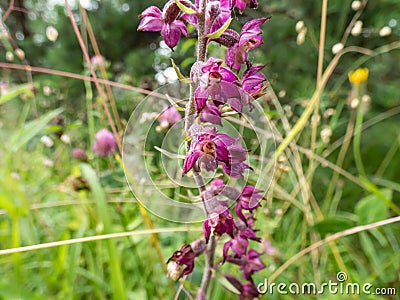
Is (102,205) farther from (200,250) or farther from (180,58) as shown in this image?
(180,58)

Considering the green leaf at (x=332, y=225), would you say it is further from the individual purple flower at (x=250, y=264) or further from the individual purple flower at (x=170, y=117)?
the individual purple flower at (x=170, y=117)

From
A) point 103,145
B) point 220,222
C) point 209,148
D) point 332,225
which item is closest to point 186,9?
point 209,148

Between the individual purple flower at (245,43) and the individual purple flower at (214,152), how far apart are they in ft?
0.34

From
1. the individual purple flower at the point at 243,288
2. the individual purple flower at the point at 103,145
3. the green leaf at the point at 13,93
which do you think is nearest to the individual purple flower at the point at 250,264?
the individual purple flower at the point at 243,288

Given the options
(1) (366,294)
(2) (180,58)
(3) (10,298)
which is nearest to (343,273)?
(1) (366,294)

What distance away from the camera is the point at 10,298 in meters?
0.90

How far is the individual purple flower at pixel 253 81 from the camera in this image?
57cm

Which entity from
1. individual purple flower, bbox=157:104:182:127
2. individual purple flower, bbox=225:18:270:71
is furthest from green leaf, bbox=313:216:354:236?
individual purple flower, bbox=225:18:270:71

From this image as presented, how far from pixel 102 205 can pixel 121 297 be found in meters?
0.20

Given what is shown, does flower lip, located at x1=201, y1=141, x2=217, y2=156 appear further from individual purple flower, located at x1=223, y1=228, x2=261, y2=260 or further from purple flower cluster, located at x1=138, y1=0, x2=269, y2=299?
individual purple flower, located at x1=223, y1=228, x2=261, y2=260

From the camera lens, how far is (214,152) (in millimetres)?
531

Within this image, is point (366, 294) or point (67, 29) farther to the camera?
point (67, 29)

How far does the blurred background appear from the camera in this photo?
44.8 inches

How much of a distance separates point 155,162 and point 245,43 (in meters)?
1.01
